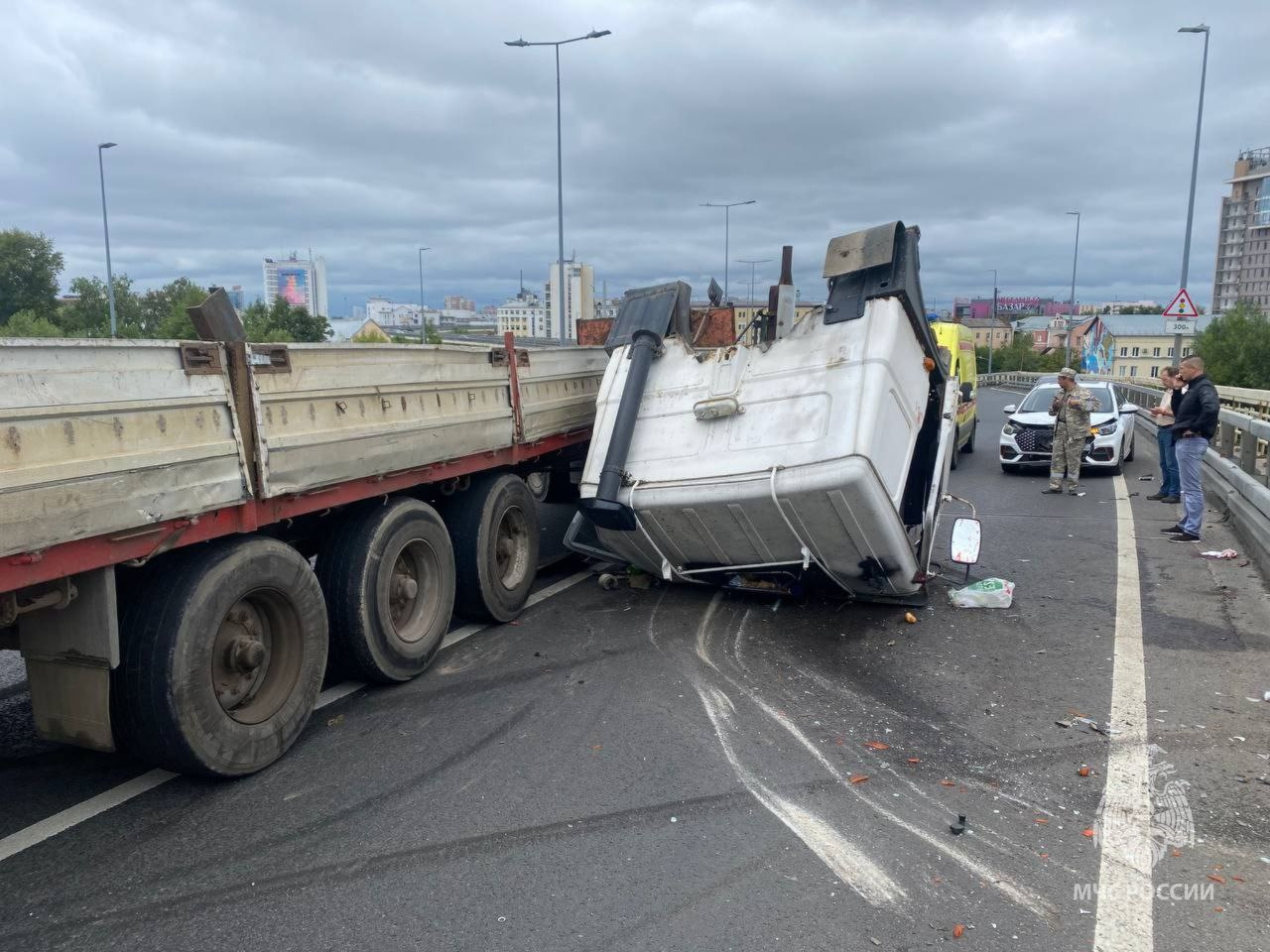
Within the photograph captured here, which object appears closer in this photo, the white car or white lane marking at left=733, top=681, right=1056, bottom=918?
white lane marking at left=733, top=681, right=1056, bottom=918

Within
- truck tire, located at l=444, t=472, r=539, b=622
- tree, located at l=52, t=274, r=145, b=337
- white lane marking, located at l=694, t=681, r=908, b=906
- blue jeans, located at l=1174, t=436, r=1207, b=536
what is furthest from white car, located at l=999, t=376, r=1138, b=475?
tree, located at l=52, t=274, r=145, b=337

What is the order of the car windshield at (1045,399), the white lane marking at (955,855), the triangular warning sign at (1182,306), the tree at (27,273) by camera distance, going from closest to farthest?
the white lane marking at (955,855) < the car windshield at (1045,399) < the triangular warning sign at (1182,306) < the tree at (27,273)

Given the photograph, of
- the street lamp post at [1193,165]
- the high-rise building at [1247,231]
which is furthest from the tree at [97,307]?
the high-rise building at [1247,231]

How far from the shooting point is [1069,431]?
12445mm

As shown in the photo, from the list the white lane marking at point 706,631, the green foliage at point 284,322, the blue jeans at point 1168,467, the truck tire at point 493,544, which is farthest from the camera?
the green foliage at point 284,322

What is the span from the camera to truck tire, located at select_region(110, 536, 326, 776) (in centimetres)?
380

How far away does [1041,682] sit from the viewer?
5258 millimetres

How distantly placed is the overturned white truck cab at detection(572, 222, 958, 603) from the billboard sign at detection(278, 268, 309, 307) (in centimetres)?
16314

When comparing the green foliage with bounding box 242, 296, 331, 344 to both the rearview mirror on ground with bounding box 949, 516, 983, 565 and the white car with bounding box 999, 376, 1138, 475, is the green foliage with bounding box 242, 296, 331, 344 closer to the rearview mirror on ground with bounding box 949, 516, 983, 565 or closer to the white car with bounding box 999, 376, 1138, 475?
the white car with bounding box 999, 376, 1138, 475

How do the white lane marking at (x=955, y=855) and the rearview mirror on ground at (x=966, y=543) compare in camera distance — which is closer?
the white lane marking at (x=955, y=855)

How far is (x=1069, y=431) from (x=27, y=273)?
244ft

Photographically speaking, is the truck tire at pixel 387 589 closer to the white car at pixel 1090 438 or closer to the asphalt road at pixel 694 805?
the asphalt road at pixel 694 805

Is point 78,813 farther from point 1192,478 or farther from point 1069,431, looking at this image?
point 1069,431

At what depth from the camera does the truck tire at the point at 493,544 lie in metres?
6.31
